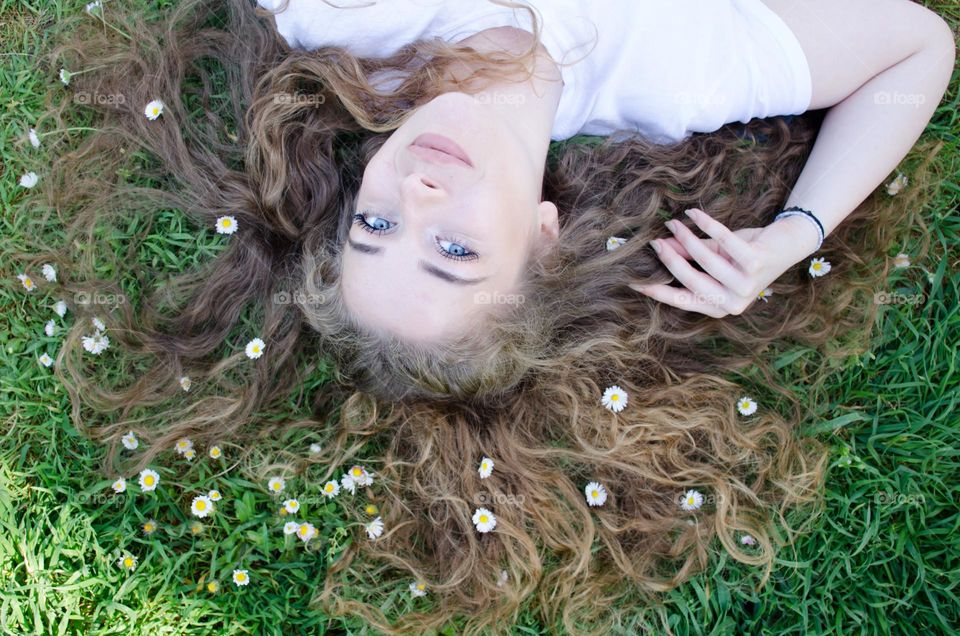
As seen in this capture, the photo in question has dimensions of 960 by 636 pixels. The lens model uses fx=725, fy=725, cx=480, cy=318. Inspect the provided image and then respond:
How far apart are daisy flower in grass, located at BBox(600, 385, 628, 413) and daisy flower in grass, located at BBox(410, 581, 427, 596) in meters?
1.11

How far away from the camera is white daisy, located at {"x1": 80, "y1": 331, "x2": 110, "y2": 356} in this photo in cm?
333

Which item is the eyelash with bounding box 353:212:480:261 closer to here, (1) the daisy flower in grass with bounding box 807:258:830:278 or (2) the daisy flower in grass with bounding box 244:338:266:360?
(2) the daisy flower in grass with bounding box 244:338:266:360

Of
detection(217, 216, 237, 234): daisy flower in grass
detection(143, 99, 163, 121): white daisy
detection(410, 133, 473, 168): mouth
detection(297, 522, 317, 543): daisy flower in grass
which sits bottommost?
detection(297, 522, 317, 543): daisy flower in grass

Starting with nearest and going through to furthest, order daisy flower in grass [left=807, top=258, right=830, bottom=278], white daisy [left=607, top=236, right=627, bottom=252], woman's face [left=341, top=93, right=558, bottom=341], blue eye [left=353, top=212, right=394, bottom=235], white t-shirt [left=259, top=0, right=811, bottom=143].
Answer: woman's face [left=341, top=93, right=558, bottom=341] → blue eye [left=353, top=212, right=394, bottom=235] → white t-shirt [left=259, top=0, right=811, bottom=143] → white daisy [left=607, top=236, right=627, bottom=252] → daisy flower in grass [left=807, top=258, right=830, bottom=278]

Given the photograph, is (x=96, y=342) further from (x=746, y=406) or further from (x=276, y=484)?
(x=746, y=406)

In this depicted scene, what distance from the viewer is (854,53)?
119 inches

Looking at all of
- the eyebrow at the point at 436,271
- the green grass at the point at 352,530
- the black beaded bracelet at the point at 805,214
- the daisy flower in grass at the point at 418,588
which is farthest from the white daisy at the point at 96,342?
the black beaded bracelet at the point at 805,214

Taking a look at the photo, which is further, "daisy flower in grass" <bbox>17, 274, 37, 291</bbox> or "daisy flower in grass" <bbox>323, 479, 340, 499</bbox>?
"daisy flower in grass" <bbox>17, 274, 37, 291</bbox>

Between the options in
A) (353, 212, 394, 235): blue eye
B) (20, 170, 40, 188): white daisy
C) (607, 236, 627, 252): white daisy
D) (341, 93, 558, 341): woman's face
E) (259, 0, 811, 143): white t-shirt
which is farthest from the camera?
(20, 170, 40, 188): white daisy

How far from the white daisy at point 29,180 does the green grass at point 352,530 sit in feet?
0.68

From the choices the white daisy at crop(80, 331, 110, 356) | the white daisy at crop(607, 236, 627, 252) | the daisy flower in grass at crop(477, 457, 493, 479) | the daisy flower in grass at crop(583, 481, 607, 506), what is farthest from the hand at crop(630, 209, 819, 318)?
the white daisy at crop(80, 331, 110, 356)

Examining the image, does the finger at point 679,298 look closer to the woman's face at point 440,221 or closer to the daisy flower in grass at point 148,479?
the woman's face at point 440,221

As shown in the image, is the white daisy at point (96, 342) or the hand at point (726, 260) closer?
the hand at point (726, 260)

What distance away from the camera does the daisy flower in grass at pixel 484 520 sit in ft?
10.3
